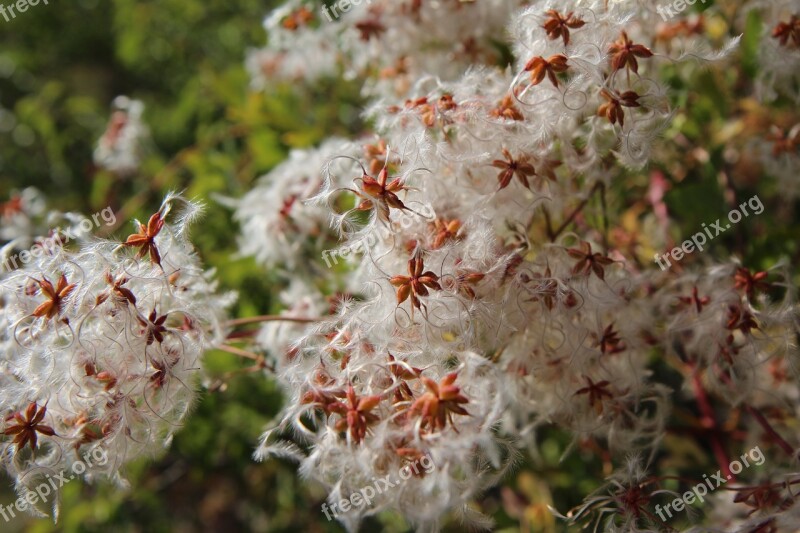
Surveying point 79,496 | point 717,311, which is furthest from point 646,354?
point 79,496

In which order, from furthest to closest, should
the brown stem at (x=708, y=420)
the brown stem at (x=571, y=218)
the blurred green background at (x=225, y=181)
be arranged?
the blurred green background at (x=225, y=181) < the brown stem at (x=708, y=420) < the brown stem at (x=571, y=218)

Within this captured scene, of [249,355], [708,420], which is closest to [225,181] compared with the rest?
[249,355]

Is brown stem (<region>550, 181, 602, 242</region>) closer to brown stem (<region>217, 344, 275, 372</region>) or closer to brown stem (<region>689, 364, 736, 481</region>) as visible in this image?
brown stem (<region>689, 364, 736, 481</region>)

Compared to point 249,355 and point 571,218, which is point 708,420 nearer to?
point 571,218

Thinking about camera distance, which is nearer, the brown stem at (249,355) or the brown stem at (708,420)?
the brown stem at (249,355)

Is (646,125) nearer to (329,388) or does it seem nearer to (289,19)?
(329,388)

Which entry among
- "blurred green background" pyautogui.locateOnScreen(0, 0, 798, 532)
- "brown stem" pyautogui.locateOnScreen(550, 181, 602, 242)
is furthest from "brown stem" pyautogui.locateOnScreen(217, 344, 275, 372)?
"brown stem" pyautogui.locateOnScreen(550, 181, 602, 242)

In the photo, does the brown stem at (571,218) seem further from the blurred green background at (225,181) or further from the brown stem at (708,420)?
the brown stem at (708,420)

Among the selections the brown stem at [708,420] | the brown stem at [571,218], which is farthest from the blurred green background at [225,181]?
the brown stem at [571,218]
